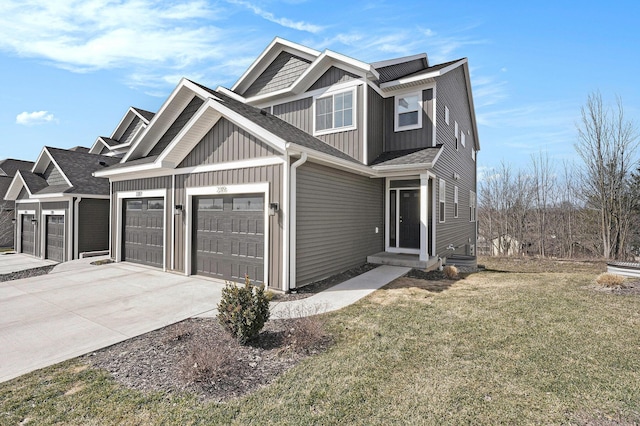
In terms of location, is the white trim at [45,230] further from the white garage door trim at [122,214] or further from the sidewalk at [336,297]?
the sidewalk at [336,297]

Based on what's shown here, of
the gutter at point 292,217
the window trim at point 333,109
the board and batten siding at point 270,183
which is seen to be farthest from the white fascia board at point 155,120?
the gutter at point 292,217

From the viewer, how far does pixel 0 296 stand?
7.32m

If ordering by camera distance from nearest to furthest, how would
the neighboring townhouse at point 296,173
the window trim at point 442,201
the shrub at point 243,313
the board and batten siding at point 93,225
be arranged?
the shrub at point 243,313 < the neighboring townhouse at point 296,173 < the window trim at point 442,201 < the board and batten siding at point 93,225

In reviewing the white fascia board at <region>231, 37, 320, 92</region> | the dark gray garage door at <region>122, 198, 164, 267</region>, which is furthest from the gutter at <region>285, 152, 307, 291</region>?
the white fascia board at <region>231, 37, 320, 92</region>

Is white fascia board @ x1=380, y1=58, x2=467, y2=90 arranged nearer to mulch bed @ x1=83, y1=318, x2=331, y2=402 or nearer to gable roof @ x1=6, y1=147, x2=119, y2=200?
mulch bed @ x1=83, y1=318, x2=331, y2=402

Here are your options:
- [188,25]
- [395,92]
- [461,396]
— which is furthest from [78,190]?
[461,396]

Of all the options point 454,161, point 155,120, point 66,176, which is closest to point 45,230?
point 66,176

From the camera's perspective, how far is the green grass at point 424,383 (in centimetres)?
283

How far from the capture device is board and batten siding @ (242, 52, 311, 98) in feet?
39.5

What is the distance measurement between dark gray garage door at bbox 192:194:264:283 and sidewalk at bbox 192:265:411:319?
64.2 inches

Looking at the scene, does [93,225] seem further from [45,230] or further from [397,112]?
[397,112]

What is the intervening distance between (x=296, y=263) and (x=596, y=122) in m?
16.4

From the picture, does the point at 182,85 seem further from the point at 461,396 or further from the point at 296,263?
the point at 461,396

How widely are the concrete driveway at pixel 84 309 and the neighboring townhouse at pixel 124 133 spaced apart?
12834 millimetres
